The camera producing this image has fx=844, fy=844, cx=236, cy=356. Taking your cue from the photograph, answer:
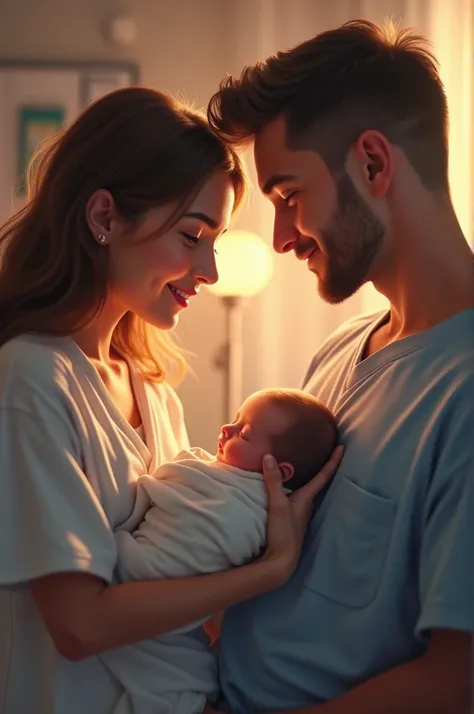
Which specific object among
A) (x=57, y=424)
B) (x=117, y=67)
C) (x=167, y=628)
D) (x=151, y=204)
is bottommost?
(x=167, y=628)

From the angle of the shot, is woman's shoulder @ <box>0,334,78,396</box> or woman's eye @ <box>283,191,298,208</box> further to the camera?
woman's eye @ <box>283,191,298,208</box>

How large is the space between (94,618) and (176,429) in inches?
20.2

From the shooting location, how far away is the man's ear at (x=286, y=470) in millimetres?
1231

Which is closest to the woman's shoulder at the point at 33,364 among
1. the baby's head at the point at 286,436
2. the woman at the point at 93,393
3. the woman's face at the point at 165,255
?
the woman at the point at 93,393

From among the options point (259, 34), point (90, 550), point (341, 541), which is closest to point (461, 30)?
point (259, 34)

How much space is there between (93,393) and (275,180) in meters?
0.43

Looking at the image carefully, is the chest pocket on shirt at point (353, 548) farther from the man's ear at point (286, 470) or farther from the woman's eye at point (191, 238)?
the woman's eye at point (191, 238)

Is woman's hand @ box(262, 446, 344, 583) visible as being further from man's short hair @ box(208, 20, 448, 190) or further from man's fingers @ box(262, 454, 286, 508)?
man's short hair @ box(208, 20, 448, 190)

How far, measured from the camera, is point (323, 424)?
122 centimetres

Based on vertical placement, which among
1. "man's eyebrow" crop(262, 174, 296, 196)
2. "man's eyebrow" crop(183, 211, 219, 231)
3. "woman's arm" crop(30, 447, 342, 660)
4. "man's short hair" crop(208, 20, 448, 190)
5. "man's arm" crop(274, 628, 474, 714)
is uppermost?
"man's short hair" crop(208, 20, 448, 190)

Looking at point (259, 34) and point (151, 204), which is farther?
point (259, 34)

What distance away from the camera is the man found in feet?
3.39

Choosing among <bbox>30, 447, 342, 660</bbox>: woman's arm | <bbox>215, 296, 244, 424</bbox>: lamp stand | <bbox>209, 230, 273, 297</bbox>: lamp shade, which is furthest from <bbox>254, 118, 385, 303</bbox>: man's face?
<bbox>215, 296, 244, 424</bbox>: lamp stand

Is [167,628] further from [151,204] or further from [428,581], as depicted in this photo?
[151,204]
